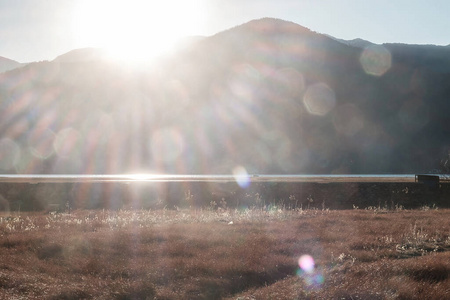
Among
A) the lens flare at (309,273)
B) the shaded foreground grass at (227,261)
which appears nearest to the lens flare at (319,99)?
the shaded foreground grass at (227,261)

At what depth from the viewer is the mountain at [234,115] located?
134250mm

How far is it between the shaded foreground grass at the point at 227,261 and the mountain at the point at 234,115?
352 ft

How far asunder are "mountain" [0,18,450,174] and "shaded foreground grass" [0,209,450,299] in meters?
107

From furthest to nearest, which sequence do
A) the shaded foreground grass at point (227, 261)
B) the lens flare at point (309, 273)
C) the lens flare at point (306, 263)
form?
the lens flare at point (306, 263) < the lens flare at point (309, 273) < the shaded foreground grass at point (227, 261)

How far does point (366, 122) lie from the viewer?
146125 millimetres

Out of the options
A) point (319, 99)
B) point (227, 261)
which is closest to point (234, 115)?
point (319, 99)

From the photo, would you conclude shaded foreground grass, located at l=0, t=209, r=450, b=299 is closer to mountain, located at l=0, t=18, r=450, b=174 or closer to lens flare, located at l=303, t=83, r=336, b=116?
mountain, located at l=0, t=18, r=450, b=174

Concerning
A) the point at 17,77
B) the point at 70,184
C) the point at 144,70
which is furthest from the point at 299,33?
the point at 70,184

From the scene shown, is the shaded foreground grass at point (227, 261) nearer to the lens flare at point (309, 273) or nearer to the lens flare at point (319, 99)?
the lens flare at point (309, 273)

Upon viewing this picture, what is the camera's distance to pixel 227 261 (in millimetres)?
11516

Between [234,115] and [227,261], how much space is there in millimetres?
142375

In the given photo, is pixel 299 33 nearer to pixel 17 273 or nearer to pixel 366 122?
pixel 366 122

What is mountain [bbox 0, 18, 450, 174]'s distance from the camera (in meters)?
134

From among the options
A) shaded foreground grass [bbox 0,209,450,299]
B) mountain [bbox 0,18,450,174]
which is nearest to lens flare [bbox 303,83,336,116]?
mountain [bbox 0,18,450,174]
